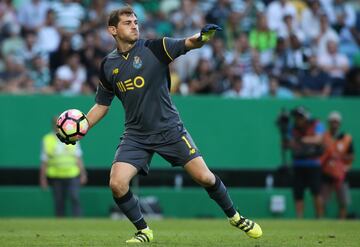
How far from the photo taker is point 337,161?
20234mm

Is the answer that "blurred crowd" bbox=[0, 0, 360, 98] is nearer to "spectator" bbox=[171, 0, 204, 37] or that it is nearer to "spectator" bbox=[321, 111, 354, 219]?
"spectator" bbox=[171, 0, 204, 37]

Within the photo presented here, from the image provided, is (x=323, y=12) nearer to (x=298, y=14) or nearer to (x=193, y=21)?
(x=298, y=14)

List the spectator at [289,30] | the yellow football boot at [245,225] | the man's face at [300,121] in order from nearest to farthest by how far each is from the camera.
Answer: the yellow football boot at [245,225] → the man's face at [300,121] → the spectator at [289,30]

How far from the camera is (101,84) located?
34.9ft

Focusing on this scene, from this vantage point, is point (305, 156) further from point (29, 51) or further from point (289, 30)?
point (29, 51)

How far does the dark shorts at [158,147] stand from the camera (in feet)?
33.9

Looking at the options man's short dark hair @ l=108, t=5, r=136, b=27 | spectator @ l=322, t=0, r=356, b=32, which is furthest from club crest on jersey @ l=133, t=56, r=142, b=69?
spectator @ l=322, t=0, r=356, b=32

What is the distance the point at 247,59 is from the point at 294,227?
612 centimetres

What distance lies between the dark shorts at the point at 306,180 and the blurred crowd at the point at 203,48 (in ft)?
6.31

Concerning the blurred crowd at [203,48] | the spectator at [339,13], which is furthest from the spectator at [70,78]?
the spectator at [339,13]

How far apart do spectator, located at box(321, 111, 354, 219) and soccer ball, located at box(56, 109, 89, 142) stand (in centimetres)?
1046

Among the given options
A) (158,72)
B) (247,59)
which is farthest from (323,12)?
(158,72)

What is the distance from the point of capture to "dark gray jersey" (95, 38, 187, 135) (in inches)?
404

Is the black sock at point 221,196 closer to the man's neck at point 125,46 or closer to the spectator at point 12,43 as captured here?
the man's neck at point 125,46
